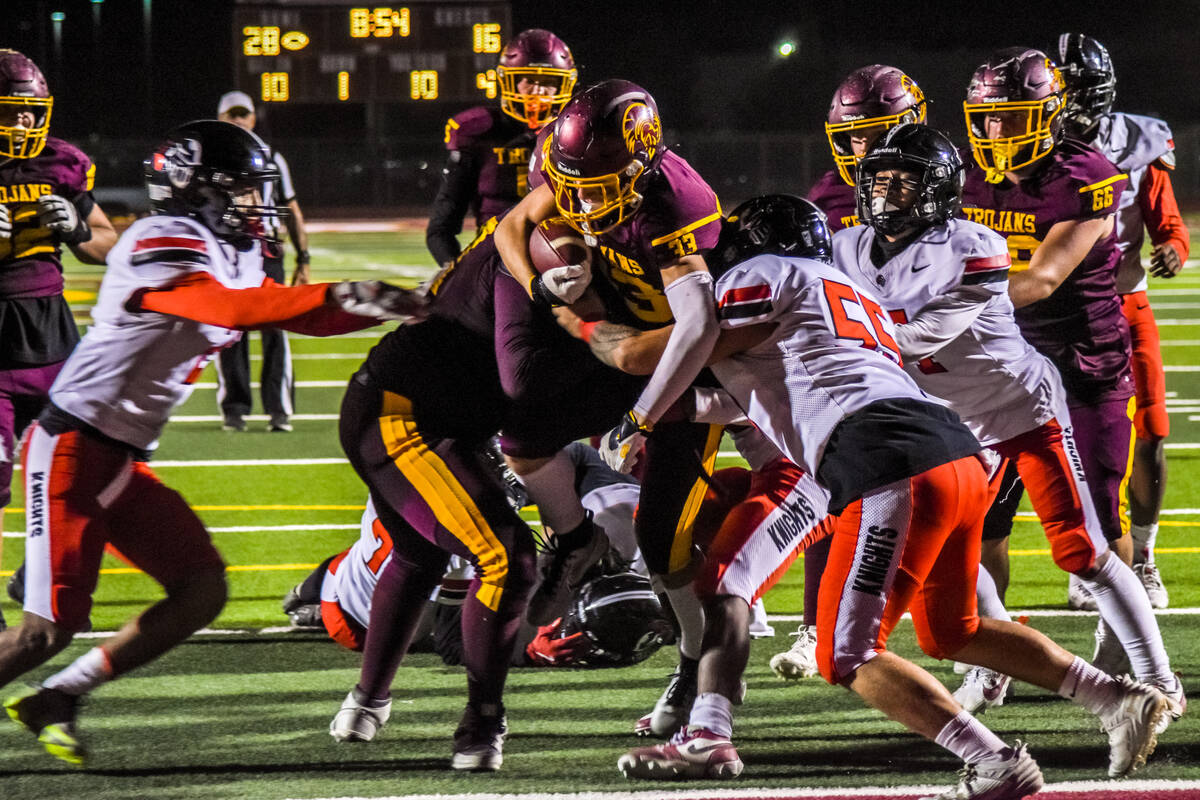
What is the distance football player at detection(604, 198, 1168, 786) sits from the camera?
3543 millimetres

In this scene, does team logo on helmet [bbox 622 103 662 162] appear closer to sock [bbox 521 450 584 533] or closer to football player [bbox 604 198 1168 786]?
football player [bbox 604 198 1168 786]

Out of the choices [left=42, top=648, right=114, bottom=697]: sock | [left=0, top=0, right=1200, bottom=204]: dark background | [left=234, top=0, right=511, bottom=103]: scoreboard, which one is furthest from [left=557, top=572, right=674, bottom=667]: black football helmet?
[left=0, top=0, right=1200, bottom=204]: dark background

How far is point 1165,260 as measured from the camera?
21.0 ft

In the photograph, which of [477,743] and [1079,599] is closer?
[477,743]

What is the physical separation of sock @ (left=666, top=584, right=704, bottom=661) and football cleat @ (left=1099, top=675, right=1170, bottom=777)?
1.12 m

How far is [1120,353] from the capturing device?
5383 mm

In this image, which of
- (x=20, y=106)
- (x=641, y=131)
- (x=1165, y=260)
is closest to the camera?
(x=641, y=131)

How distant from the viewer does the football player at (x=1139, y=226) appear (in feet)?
19.4

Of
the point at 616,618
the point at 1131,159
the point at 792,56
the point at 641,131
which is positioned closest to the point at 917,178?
the point at 641,131

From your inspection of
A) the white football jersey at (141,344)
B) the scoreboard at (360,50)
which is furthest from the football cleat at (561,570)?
the scoreboard at (360,50)

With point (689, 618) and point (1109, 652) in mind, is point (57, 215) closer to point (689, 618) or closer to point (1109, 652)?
point (689, 618)

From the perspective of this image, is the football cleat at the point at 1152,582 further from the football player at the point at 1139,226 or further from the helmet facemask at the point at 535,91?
the helmet facemask at the point at 535,91

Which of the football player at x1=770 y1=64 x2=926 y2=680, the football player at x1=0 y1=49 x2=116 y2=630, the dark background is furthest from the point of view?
the dark background

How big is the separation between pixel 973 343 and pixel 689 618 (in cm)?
115
